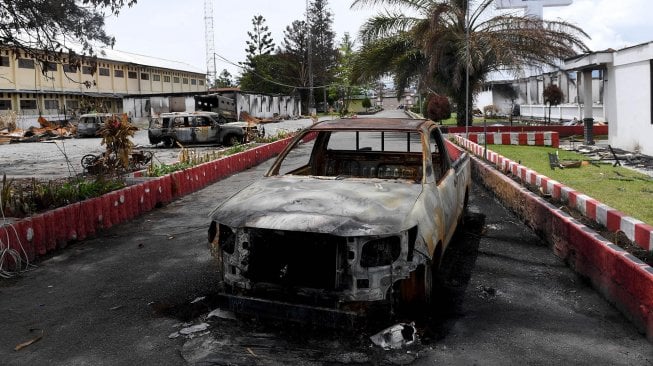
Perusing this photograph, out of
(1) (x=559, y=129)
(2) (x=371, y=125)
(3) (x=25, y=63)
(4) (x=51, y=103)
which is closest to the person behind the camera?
(2) (x=371, y=125)

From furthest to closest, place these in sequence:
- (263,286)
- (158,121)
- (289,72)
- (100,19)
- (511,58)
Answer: (289,72) → (158,121) → (511,58) → (100,19) → (263,286)

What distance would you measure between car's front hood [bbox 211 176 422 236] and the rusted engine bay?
9 cm

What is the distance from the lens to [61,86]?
41875mm

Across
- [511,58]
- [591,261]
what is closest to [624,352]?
[591,261]

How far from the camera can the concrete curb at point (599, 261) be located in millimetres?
4129

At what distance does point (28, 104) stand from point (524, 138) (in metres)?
34.7

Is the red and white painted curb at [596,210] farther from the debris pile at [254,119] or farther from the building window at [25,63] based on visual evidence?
the building window at [25,63]

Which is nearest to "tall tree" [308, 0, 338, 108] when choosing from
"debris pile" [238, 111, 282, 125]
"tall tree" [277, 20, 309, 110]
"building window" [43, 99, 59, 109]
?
"tall tree" [277, 20, 309, 110]

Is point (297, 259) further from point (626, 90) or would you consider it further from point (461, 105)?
point (461, 105)

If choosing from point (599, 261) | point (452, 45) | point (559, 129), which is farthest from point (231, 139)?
point (599, 261)

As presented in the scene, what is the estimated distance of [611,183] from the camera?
1092 centimetres

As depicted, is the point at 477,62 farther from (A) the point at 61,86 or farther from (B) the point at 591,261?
(A) the point at 61,86

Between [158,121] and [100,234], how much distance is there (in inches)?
710

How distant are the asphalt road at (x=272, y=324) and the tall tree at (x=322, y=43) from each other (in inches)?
3233
